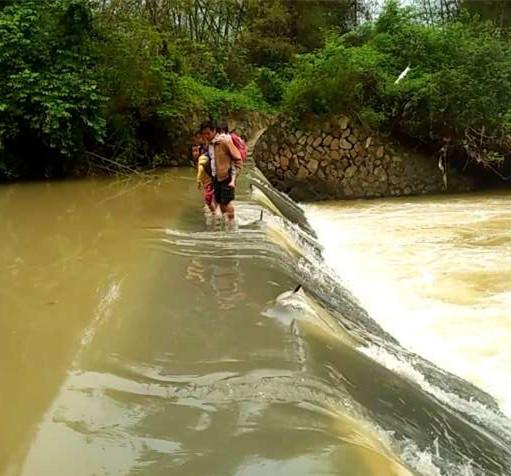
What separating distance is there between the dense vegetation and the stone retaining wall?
46 cm

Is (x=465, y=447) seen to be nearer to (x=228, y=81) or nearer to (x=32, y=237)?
(x=32, y=237)

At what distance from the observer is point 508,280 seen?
7.83 metres

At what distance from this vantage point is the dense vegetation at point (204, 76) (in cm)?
1233

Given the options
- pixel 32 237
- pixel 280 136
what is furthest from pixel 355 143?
pixel 32 237

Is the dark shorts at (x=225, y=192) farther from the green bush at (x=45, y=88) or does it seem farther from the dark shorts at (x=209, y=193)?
the green bush at (x=45, y=88)

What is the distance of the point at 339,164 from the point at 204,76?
5.13 m

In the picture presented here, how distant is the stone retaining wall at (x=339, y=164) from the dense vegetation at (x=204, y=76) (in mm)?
460

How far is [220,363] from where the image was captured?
380 centimetres

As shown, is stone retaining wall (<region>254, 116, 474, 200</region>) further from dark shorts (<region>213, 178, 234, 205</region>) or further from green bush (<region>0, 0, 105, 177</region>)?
dark shorts (<region>213, 178, 234, 205</region>)

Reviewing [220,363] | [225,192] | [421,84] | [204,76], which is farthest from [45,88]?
[220,363]

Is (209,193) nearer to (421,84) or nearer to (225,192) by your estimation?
A: (225,192)

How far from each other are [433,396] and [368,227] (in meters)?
7.86

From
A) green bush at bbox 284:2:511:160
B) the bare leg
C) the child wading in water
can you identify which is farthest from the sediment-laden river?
green bush at bbox 284:2:511:160

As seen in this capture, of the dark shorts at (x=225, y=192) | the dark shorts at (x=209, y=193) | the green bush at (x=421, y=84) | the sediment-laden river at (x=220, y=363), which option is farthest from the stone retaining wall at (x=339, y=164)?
the dark shorts at (x=225, y=192)
